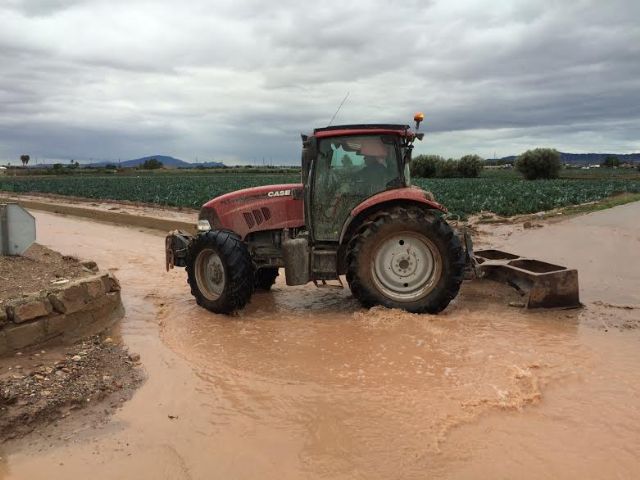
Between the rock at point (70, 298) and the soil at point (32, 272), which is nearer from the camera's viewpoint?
the rock at point (70, 298)

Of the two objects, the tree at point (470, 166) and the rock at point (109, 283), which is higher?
the tree at point (470, 166)

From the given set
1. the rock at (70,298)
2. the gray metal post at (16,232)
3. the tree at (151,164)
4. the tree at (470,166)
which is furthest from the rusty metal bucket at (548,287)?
the tree at (151,164)

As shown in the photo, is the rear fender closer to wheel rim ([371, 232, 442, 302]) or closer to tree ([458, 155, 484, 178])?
wheel rim ([371, 232, 442, 302])

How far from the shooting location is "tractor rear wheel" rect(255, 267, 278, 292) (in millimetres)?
8430

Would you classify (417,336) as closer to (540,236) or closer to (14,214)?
(14,214)

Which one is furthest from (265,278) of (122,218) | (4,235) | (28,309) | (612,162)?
(612,162)

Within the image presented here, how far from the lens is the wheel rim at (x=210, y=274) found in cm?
716

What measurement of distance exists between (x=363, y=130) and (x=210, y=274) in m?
2.68

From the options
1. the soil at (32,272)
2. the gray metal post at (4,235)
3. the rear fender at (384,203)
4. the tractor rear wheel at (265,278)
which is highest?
the rear fender at (384,203)

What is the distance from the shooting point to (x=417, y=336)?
5895mm

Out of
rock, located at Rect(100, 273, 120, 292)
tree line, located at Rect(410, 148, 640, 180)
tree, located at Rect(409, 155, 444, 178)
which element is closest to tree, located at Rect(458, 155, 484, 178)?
tree line, located at Rect(410, 148, 640, 180)

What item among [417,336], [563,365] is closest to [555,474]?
[563,365]

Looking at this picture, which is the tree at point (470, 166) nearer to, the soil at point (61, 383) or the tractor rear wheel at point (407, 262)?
the tractor rear wheel at point (407, 262)

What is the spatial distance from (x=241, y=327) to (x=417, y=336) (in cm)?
209
